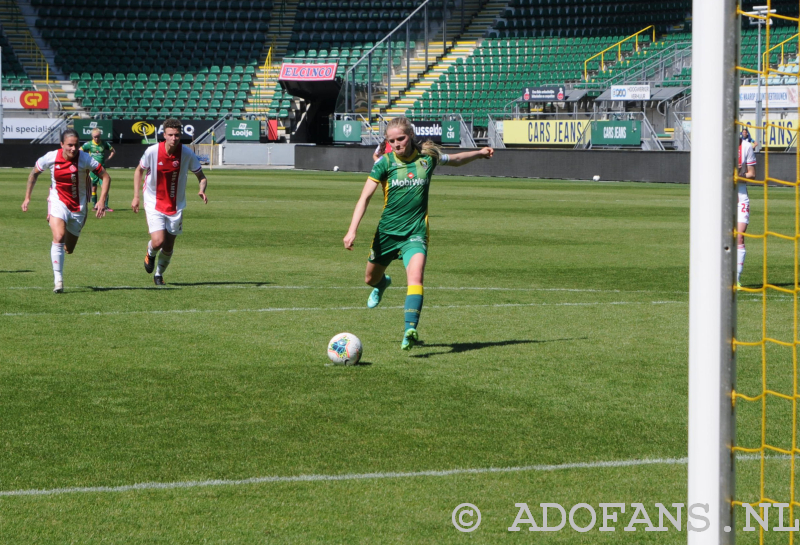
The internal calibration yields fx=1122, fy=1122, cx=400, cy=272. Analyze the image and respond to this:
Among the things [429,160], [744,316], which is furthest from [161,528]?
[744,316]

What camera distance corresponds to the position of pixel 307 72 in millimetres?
51281

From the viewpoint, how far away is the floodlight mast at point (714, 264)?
3.82 m

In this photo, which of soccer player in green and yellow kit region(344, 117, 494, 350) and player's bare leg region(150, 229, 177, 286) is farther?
player's bare leg region(150, 229, 177, 286)

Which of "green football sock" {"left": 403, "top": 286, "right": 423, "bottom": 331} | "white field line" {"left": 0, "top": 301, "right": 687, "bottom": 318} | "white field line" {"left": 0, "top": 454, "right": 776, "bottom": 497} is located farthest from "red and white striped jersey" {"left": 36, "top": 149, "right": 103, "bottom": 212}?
"white field line" {"left": 0, "top": 454, "right": 776, "bottom": 497}

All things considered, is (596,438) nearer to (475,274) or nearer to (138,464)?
(138,464)

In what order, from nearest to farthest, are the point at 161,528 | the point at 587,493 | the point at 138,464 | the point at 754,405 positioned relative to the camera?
the point at 161,528 < the point at 587,493 < the point at 138,464 < the point at 754,405

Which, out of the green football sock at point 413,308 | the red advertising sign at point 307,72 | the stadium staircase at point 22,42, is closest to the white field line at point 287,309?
the green football sock at point 413,308

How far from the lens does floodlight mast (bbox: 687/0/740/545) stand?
12.5ft

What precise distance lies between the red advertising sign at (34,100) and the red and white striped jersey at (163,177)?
41.5 m

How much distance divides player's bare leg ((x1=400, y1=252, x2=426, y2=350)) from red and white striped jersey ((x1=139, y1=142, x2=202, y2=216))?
4747mm

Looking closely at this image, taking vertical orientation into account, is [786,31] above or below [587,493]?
above

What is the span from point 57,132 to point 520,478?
4960 centimetres

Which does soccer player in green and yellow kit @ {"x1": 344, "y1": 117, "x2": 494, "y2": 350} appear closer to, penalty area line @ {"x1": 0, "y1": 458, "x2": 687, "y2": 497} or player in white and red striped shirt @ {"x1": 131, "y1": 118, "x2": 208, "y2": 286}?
penalty area line @ {"x1": 0, "y1": 458, "x2": 687, "y2": 497}

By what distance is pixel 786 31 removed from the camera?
43656mm
